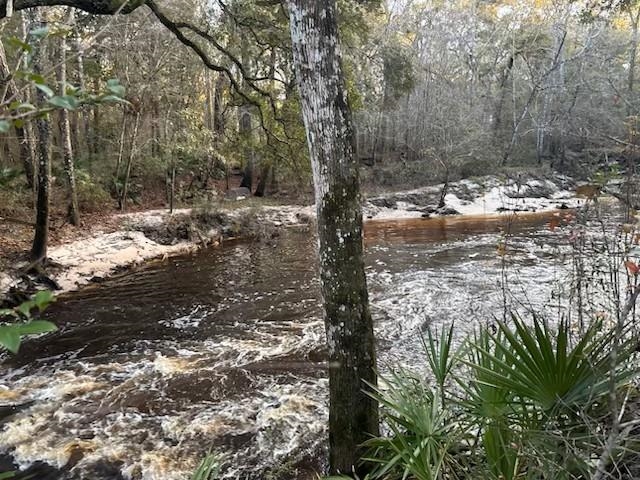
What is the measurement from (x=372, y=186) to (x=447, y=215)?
6477 mm

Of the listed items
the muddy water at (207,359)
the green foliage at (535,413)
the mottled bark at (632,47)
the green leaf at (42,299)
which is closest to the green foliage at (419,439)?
the green foliage at (535,413)

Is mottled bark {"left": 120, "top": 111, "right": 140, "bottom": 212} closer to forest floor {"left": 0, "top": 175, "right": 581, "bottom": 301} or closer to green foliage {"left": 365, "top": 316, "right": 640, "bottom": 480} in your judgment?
forest floor {"left": 0, "top": 175, "right": 581, "bottom": 301}

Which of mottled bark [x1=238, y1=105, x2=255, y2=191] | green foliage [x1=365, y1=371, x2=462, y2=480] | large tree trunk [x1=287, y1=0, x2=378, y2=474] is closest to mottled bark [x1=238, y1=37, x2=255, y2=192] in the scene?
mottled bark [x1=238, y1=105, x2=255, y2=191]

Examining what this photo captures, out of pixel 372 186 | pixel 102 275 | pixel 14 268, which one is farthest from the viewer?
pixel 372 186

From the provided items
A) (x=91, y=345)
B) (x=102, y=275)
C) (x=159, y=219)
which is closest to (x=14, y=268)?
(x=102, y=275)

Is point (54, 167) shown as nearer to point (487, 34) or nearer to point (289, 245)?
point (289, 245)

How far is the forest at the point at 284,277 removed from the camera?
7.85 ft

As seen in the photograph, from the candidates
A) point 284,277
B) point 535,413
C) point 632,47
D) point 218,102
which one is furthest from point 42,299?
point 218,102

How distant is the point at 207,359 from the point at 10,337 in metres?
5.44

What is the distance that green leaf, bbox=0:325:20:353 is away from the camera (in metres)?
0.77

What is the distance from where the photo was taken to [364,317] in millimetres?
3076

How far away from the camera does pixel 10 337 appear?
2.61 feet

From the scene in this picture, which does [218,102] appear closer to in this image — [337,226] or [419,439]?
[337,226]

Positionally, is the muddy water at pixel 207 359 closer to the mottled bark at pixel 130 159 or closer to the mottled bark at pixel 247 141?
the mottled bark at pixel 130 159
